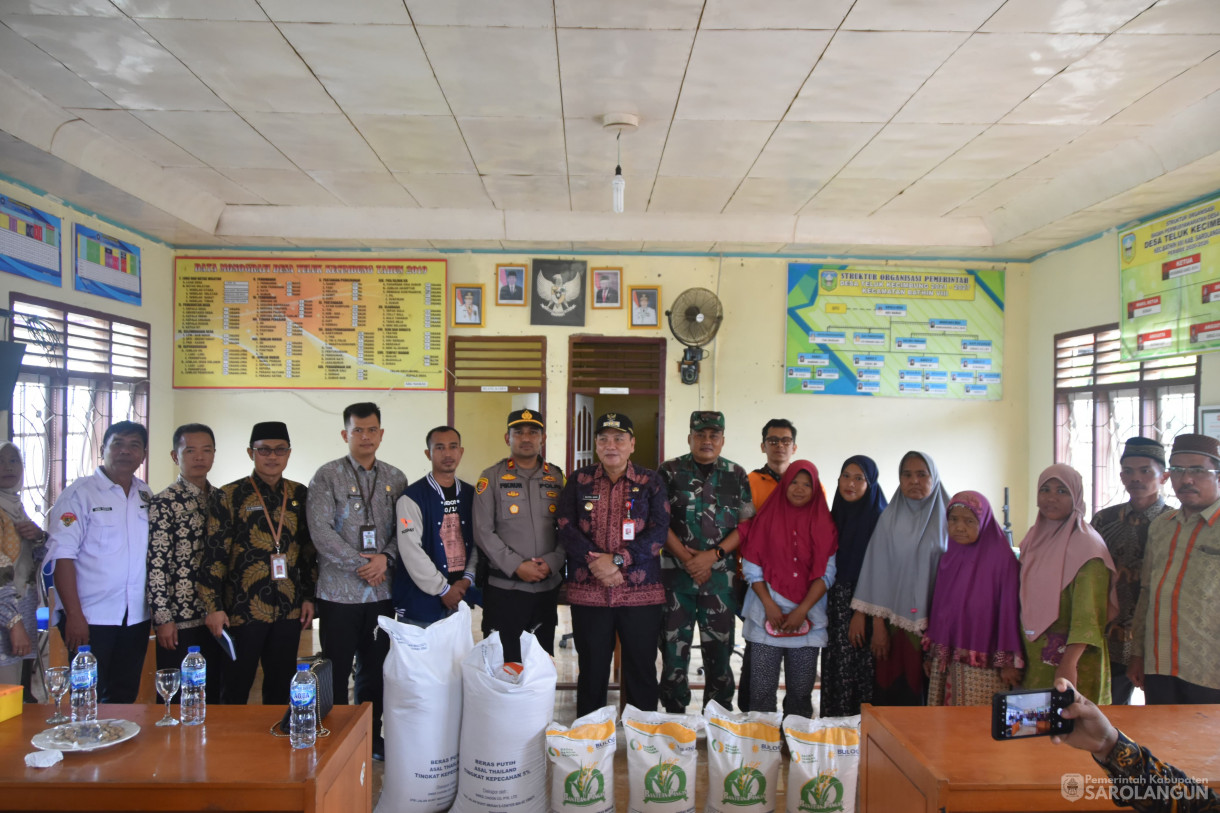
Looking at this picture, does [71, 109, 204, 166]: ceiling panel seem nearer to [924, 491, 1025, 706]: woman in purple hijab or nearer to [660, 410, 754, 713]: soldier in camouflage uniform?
[660, 410, 754, 713]: soldier in camouflage uniform

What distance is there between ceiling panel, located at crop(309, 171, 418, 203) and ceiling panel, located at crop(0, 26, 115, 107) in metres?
1.23

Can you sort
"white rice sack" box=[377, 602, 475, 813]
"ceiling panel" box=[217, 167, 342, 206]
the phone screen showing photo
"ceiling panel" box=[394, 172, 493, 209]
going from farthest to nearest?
"ceiling panel" box=[394, 172, 493, 209] < "ceiling panel" box=[217, 167, 342, 206] < "white rice sack" box=[377, 602, 475, 813] < the phone screen showing photo

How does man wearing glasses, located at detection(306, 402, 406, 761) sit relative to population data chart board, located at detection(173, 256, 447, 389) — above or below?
below

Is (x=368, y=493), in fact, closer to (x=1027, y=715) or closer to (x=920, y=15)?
(x=1027, y=715)

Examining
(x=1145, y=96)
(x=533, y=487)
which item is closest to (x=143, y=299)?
(x=533, y=487)

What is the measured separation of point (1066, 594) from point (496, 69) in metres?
3.03

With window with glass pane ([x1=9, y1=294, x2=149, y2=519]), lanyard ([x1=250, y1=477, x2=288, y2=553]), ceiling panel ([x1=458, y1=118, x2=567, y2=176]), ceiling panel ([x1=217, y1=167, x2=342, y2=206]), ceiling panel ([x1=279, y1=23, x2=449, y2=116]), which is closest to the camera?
ceiling panel ([x1=279, y1=23, x2=449, y2=116])

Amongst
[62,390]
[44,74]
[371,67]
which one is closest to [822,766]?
[371,67]

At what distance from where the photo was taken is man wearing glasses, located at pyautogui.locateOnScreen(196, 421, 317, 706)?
3070 mm

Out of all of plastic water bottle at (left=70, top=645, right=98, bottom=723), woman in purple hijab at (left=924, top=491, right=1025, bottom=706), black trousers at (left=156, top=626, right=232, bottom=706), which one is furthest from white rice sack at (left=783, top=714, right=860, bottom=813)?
black trousers at (left=156, top=626, right=232, bottom=706)

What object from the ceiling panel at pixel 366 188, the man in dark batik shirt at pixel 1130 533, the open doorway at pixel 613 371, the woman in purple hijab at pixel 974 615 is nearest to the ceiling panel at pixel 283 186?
the ceiling panel at pixel 366 188

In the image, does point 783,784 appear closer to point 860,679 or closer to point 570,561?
point 860,679

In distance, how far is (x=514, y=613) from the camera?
3.34m

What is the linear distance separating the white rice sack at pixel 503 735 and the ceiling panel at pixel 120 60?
271 cm
